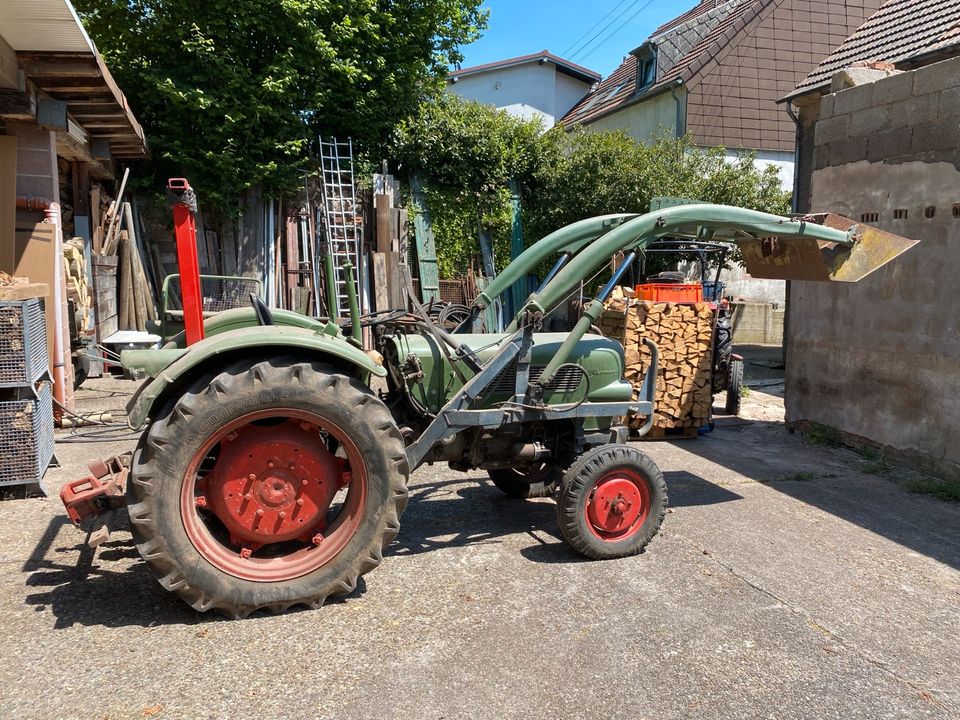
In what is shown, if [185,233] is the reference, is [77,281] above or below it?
below

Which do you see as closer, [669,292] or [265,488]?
[265,488]

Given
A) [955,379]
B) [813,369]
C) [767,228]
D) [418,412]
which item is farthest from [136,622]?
[813,369]

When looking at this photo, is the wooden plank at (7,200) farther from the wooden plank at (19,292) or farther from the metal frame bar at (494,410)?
the metal frame bar at (494,410)

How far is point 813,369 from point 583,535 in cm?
412

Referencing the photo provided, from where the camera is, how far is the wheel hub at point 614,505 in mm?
3779

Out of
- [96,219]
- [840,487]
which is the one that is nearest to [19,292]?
[96,219]

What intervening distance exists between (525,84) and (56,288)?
18840 millimetres

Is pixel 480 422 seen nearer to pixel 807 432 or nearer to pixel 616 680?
pixel 616 680

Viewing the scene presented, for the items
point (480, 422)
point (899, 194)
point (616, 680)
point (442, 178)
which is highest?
point (442, 178)

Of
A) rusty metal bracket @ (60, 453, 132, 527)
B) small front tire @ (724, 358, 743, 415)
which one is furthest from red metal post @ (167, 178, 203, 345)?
small front tire @ (724, 358, 743, 415)

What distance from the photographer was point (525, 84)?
74.5ft

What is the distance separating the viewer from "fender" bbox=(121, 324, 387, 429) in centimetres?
298

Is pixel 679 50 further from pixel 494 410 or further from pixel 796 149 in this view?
pixel 494 410

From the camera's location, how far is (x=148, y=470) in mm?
2875
